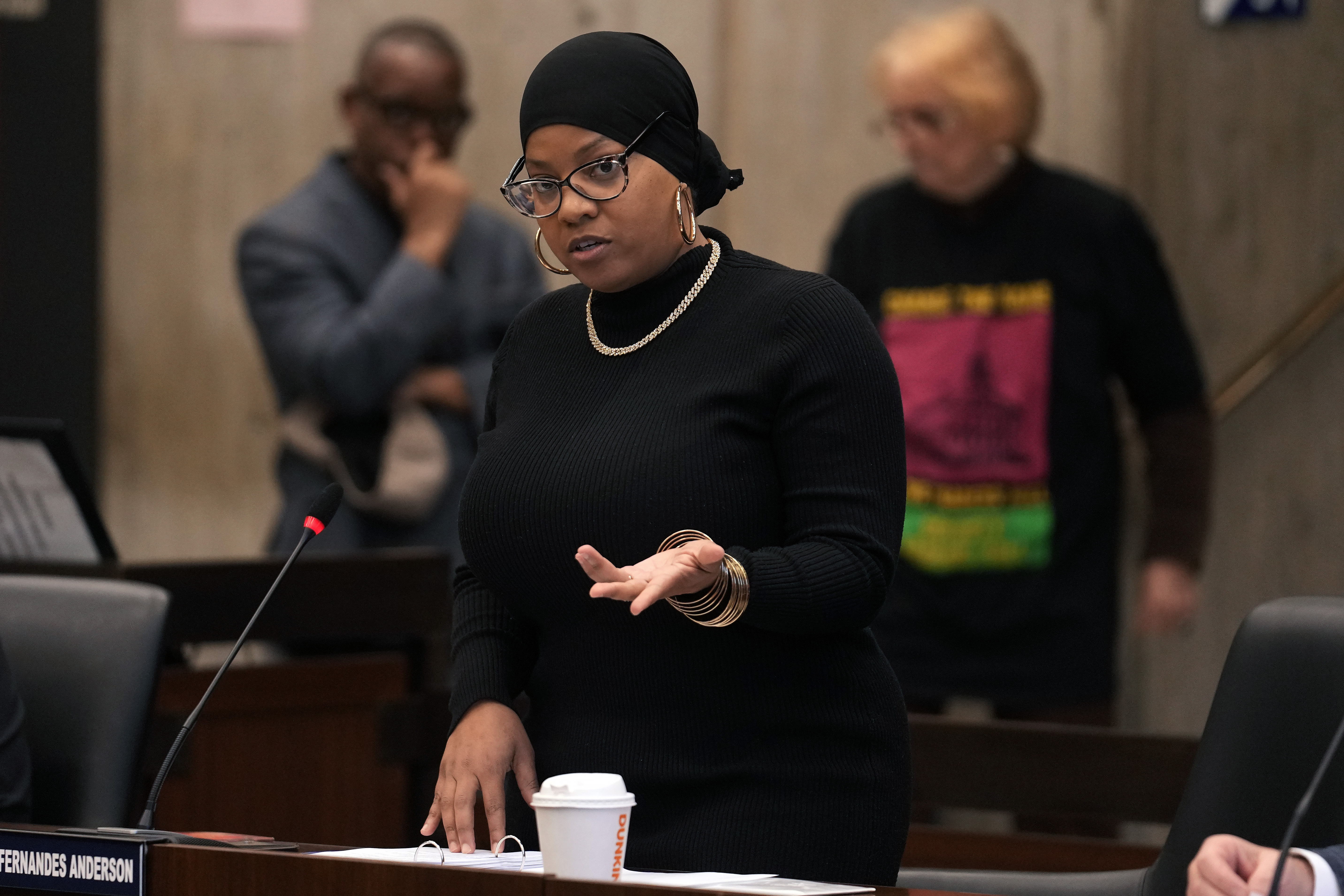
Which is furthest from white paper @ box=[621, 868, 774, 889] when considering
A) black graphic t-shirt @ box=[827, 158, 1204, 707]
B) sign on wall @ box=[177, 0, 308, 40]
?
sign on wall @ box=[177, 0, 308, 40]

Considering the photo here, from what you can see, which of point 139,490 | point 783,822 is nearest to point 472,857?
point 783,822

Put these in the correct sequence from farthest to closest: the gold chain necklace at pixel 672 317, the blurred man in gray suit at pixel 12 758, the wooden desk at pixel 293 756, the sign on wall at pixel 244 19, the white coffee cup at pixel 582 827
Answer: the sign on wall at pixel 244 19
the wooden desk at pixel 293 756
the blurred man in gray suit at pixel 12 758
the gold chain necklace at pixel 672 317
the white coffee cup at pixel 582 827

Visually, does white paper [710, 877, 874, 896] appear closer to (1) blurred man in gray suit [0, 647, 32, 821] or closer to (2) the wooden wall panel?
(1) blurred man in gray suit [0, 647, 32, 821]

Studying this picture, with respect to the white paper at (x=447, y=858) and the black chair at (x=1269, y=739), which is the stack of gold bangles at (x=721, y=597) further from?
the black chair at (x=1269, y=739)

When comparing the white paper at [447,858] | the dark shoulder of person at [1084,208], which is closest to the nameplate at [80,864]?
the white paper at [447,858]

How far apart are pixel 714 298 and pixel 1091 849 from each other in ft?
4.55

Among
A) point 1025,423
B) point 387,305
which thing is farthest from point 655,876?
point 387,305

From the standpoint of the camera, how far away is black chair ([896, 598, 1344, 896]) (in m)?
1.63

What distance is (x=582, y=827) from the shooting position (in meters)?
1.32

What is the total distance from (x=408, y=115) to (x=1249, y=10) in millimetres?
1763

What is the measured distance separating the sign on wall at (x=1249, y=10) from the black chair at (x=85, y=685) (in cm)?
263

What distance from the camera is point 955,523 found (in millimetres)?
3275

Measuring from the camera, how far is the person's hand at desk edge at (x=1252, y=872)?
128 centimetres

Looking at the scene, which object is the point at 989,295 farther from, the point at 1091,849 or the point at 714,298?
the point at 714,298
